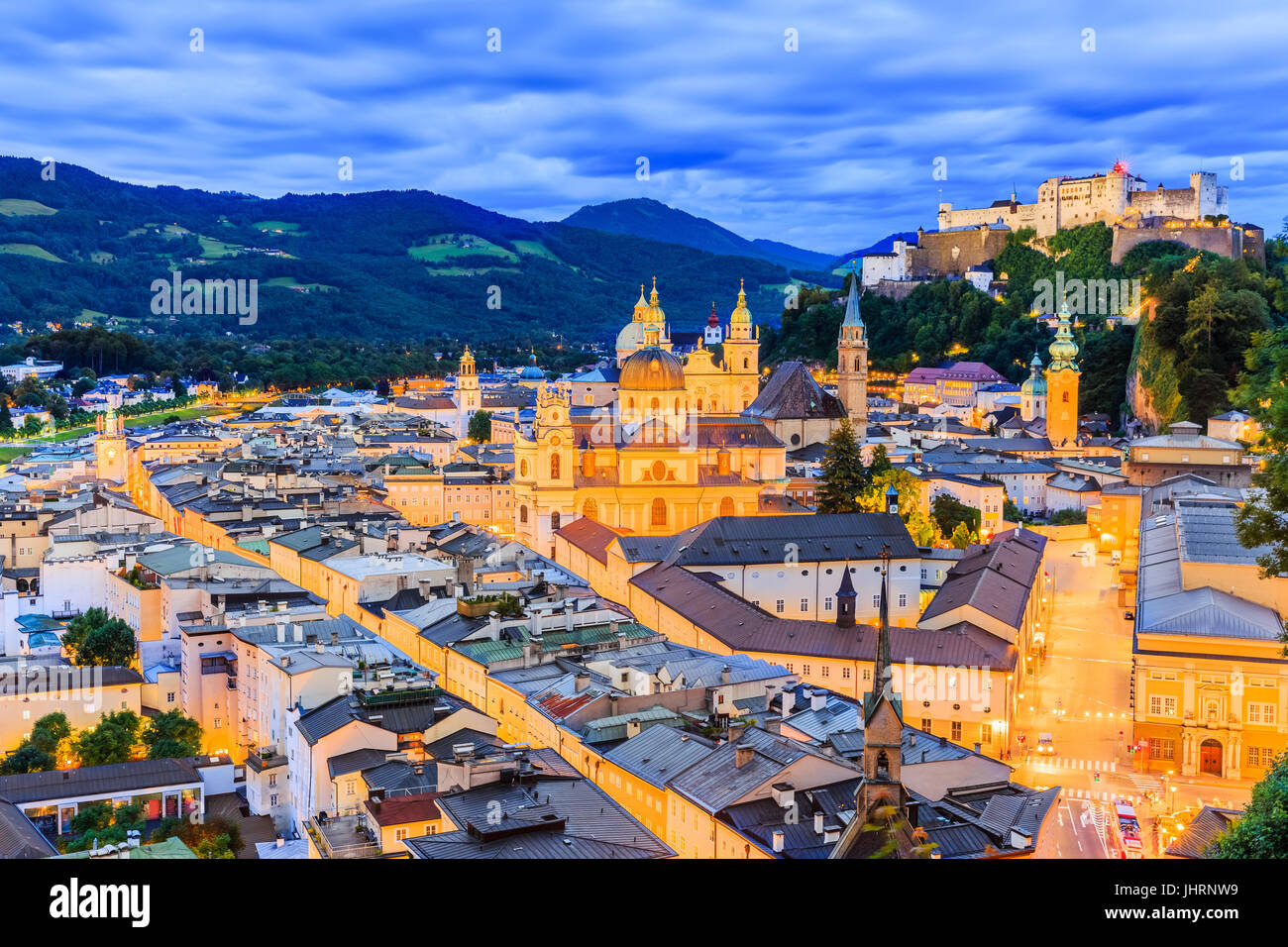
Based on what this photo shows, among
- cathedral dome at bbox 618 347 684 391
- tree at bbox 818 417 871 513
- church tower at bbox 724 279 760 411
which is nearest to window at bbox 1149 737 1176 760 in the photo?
tree at bbox 818 417 871 513

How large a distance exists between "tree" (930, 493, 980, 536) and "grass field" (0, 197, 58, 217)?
6120 inches

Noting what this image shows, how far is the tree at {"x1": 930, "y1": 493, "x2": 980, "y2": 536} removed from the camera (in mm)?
57219

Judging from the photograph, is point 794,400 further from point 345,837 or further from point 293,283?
point 293,283

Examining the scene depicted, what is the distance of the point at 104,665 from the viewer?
112ft

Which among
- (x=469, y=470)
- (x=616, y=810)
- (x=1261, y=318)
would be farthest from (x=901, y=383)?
(x=616, y=810)

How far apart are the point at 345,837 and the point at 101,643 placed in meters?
17.1

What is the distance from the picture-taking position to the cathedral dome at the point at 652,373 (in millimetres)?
55812

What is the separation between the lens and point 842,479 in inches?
2138

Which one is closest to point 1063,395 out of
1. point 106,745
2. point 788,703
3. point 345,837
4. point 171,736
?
point 788,703

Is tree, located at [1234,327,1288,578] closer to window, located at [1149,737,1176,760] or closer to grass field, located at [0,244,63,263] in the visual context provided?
window, located at [1149,737,1176,760]
